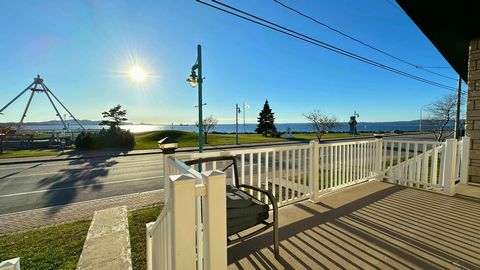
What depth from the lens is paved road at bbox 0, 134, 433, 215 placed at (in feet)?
16.8

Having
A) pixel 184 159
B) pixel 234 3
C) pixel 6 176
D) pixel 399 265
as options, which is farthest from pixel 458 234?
pixel 6 176

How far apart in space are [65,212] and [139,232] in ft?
8.12

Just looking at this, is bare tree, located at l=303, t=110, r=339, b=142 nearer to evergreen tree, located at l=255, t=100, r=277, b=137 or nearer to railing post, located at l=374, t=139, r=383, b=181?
evergreen tree, located at l=255, t=100, r=277, b=137

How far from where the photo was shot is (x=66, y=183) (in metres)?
6.55

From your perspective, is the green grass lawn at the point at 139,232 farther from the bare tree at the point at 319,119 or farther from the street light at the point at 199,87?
the bare tree at the point at 319,119

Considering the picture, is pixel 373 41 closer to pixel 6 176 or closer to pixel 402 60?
pixel 402 60

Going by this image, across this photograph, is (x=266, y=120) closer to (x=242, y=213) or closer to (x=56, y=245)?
(x=56, y=245)

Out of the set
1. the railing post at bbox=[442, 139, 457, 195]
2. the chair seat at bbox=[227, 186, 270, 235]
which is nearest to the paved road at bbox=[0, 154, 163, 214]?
the chair seat at bbox=[227, 186, 270, 235]

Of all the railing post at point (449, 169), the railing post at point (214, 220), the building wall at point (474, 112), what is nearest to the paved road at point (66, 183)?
the railing post at point (214, 220)

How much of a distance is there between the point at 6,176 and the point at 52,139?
11.4m

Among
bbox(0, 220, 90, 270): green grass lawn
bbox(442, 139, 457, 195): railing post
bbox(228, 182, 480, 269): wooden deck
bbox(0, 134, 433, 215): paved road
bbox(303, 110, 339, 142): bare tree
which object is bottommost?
bbox(0, 134, 433, 215): paved road

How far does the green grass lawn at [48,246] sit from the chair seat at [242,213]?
1.92m

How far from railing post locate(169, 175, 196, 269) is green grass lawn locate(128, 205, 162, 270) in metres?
1.66

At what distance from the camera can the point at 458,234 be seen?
2359 mm
